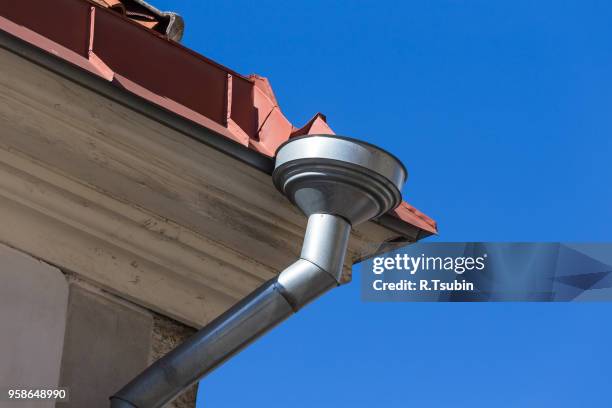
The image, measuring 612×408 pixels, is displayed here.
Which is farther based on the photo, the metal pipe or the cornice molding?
the metal pipe

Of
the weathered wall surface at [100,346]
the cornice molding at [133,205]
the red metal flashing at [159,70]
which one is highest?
the red metal flashing at [159,70]

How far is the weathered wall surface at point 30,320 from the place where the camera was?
12.3 ft

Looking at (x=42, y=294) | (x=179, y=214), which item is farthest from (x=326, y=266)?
(x=42, y=294)

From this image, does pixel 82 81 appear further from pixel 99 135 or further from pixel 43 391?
pixel 43 391

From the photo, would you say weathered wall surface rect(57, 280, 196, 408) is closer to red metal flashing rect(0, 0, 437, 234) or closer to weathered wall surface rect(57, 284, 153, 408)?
weathered wall surface rect(57, 284, 153, 408)

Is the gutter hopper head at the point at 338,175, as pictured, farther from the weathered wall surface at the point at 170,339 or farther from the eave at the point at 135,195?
the weathered wall surface at the point at 170,339

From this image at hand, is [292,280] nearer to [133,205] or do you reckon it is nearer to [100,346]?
[133,205]

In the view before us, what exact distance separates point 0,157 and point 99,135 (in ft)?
0.93

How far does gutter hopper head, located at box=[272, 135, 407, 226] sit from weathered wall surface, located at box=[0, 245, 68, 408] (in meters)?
→ 0.72

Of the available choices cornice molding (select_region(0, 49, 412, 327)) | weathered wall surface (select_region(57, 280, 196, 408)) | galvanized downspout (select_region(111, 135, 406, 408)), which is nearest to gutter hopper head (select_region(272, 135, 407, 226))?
galvanized downspout (select_region(111, 135, 406, 408))

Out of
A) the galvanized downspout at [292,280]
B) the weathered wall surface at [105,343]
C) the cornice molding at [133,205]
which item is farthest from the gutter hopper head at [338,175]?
the weathered wall surface at [105,343]

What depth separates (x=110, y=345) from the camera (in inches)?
159

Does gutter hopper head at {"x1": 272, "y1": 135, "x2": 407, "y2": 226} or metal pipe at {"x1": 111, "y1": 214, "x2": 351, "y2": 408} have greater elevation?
gutter hopper head at {"x1": 272, "y1": 135, "x2": 407, "y2": 226}

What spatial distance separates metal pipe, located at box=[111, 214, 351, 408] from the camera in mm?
3783
